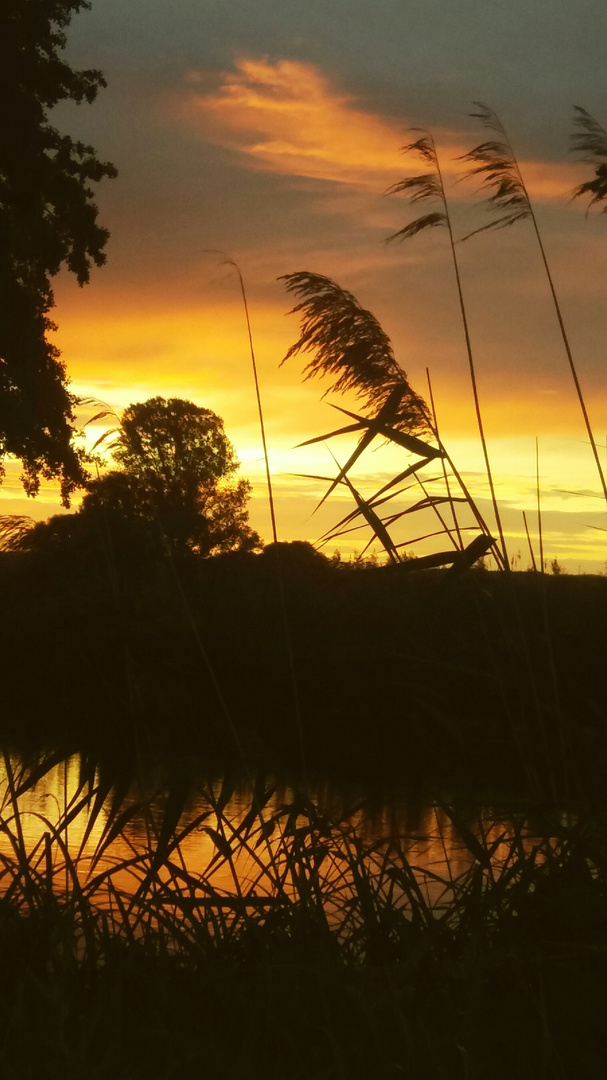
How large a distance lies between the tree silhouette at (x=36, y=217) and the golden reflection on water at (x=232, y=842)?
13969 millimetres

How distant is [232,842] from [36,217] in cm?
1815

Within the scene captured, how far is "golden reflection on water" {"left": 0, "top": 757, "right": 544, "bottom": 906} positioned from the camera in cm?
409

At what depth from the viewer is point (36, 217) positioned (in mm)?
21547

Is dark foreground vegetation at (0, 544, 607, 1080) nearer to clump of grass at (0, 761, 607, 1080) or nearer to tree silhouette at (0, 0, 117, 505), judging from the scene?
clump of grass at (0, 761, 607, 1080)

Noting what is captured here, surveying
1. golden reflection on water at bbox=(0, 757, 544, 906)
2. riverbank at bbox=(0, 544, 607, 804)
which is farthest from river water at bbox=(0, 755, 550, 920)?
riverbank at bbox=(0, 544, 607, 804)

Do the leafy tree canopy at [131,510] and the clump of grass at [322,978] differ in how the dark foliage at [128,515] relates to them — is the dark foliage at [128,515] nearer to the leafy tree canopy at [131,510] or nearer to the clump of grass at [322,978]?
the leafy tree canopy at [131,510]

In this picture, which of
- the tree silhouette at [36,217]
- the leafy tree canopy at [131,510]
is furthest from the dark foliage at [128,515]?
the tree silhouette at [36,217]

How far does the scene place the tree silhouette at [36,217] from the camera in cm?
2131

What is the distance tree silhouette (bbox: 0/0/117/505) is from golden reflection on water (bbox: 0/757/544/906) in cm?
1397

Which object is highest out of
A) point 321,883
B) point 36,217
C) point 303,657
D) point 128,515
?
point 36,217

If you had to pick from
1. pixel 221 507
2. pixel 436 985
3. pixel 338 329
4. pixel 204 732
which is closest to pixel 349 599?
pixel 204 732

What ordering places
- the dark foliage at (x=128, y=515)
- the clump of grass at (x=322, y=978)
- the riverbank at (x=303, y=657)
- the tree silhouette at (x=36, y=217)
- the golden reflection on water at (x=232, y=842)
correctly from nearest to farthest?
the clump of grass at (x=322, y=978), the golden reflection on water at (x=232, y=842), the dark foliage at (x=128, y=515), the riverbank at (x=303, y=657), the tree silhouette at (x=36, y=217)

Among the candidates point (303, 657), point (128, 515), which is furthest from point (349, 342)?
point (303, 657)

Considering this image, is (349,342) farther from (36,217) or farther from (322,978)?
(36,217)
